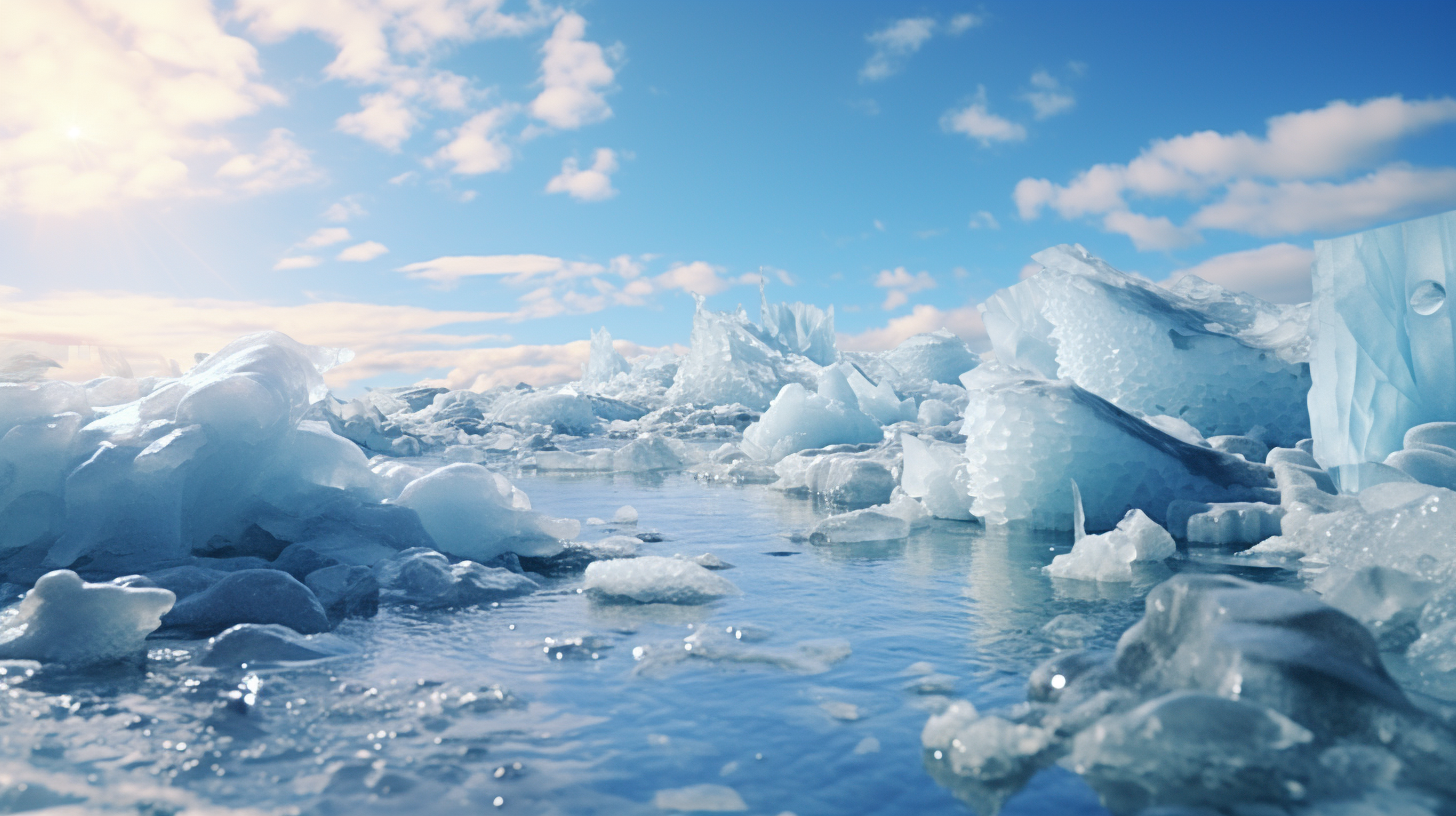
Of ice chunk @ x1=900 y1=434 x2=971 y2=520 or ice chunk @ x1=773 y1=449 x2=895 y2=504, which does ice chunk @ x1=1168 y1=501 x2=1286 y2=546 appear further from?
ice chunk @ x1=773 y1=449 x2=895 y2=504

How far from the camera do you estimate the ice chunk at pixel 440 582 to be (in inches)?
164

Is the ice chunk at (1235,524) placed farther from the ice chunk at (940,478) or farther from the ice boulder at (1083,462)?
the ice chunk at (940,478)

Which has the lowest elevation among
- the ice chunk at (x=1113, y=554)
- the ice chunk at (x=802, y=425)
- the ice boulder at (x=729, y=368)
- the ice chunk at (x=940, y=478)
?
the ice chunk at (x=1113, y=554)

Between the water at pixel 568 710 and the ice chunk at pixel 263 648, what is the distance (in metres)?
0.10

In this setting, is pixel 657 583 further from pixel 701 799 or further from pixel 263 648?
pixel 701 799

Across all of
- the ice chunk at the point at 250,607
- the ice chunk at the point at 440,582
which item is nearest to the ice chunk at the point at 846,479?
the ice chunk at the point at 440,582

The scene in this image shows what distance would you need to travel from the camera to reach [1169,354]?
10.1 metres

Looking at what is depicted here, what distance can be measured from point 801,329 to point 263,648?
34.5m

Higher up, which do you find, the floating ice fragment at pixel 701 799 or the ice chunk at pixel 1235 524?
the ice chunk at pixel 1235 524

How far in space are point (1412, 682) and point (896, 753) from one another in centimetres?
174

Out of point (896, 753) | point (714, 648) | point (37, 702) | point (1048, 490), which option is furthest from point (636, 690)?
point (1048, 490)

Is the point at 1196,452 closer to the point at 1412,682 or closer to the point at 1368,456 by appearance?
the point at 1368,456

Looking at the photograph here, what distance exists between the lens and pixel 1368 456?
6.22 m

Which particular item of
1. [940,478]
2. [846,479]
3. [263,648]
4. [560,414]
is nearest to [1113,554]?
[940,478]
